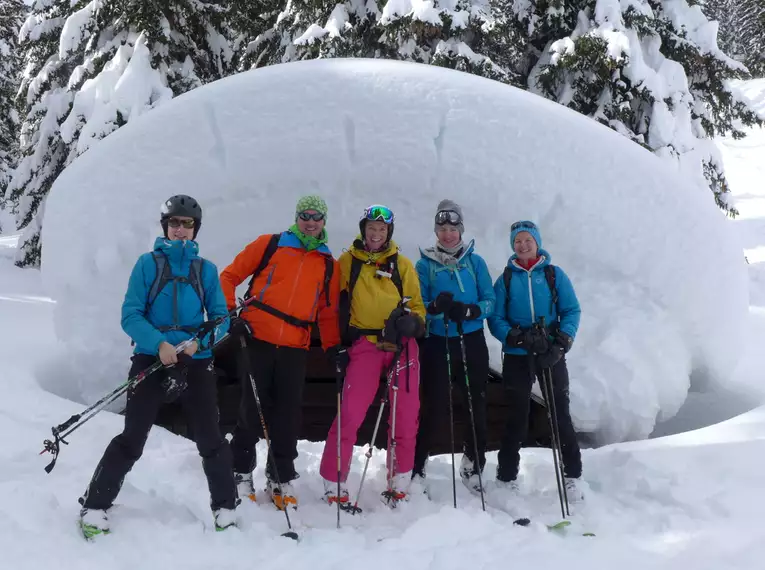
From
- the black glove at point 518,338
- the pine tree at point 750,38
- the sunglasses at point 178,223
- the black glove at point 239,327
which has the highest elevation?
the pine tree at point 750,38

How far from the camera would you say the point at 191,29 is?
9750 millimetres

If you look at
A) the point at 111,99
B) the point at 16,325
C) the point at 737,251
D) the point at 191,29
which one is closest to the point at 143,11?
the point at 191,29

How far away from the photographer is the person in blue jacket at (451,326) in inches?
131

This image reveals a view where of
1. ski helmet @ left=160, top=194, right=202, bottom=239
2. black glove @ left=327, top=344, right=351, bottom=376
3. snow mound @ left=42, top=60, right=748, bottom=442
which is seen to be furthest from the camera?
snow mound @ left=42, top=60, right=748, bottom=442

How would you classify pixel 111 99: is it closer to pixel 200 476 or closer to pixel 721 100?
pixel 200 476

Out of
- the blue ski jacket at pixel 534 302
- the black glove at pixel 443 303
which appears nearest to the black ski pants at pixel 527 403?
the blue ski jacket at pixel 534 302

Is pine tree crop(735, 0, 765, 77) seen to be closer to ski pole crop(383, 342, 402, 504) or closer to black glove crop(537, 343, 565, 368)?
black glove crop(537, 343, 565, 368)

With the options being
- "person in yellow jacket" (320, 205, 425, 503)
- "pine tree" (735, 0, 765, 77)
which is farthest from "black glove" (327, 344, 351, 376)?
"pine tree" (735, 0, 765, 77)

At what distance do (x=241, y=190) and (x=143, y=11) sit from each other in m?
6.38

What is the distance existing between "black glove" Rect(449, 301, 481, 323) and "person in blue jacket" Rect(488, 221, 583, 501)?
0.21 m

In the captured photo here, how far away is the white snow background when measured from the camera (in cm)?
248

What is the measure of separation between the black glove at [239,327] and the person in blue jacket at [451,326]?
1.02 m

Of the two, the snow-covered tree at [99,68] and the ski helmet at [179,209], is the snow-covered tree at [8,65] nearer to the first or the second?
the snow-covered tree at [99,68]

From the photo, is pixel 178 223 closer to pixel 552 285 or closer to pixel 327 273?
pixel 327 273
